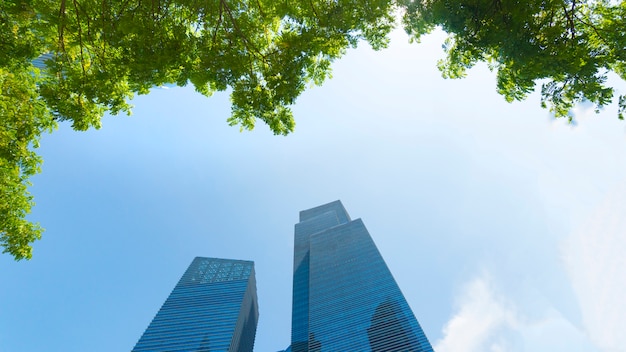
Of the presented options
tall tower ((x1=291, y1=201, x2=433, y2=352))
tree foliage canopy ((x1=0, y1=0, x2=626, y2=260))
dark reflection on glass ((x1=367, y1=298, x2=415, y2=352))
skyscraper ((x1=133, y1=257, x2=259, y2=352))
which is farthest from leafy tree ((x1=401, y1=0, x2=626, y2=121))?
skyscraper ((x1=133, y1=257, x2=259, y2=352))

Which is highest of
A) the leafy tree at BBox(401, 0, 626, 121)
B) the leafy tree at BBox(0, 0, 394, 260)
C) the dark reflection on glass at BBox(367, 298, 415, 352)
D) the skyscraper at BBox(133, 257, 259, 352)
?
the skyscraper at BBox(133, 257, 259, 352)

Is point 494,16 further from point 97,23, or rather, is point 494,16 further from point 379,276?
point 379,276

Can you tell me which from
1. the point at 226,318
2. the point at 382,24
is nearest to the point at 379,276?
the point at 226,318

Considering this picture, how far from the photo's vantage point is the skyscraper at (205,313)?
86.5 metres

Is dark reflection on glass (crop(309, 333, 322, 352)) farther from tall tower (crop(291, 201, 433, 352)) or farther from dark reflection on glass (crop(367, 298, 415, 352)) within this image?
dark reflection on glass (crop(367, 298, 415, 352))

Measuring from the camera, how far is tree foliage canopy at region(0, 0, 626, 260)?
19.5 ft

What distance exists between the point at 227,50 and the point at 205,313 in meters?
105

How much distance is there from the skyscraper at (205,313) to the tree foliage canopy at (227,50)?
9456 cm

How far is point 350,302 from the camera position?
86875 mm

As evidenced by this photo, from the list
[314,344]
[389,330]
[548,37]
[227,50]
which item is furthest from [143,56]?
[314,344]

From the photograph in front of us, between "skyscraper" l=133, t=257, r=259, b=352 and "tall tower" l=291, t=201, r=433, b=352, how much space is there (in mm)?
21182

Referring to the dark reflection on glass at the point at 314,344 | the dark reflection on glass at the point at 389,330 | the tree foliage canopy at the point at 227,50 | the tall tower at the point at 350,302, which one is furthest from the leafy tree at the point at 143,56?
the dark reflection on glass at the point at 314,344

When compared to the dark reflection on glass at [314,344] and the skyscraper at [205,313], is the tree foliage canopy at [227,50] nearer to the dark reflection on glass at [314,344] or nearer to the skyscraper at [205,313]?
the dark reflection on glass at [314,344]

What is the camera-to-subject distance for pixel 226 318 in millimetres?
94375
